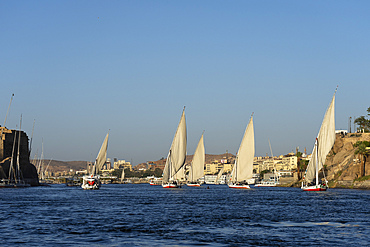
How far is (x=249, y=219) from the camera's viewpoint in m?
45.2

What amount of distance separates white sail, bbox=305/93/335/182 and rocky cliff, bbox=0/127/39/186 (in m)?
101

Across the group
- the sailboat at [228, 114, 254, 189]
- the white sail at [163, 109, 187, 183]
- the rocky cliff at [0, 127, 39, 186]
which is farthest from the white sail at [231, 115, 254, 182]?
the rocky cliff at [0, 127, 39, 186]

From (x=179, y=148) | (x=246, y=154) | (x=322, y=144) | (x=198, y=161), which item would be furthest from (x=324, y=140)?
(x=198, y=161)

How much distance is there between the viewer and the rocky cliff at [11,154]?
566 feet

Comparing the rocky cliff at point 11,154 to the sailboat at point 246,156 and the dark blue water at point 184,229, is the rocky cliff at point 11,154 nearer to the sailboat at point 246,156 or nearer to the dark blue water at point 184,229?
the sailboat at point 246,156

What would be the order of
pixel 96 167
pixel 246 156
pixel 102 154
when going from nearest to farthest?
pixel 246 156 < pixel 102 154 < pixel 96 167

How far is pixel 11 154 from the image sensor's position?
183875 millimetres

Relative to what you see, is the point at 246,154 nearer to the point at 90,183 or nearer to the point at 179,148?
the point at 179,148

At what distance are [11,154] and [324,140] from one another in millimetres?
121138

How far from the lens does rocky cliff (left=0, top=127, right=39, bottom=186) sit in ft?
566

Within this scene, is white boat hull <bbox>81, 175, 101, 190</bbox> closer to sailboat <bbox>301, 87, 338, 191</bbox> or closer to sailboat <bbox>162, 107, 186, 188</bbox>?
sailboat <bbox>162, 107, 186, 188</bbox>

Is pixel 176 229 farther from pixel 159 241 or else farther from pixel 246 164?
pixel 246 164

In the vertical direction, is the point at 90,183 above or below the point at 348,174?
below

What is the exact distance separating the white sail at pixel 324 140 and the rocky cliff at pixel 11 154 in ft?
330
